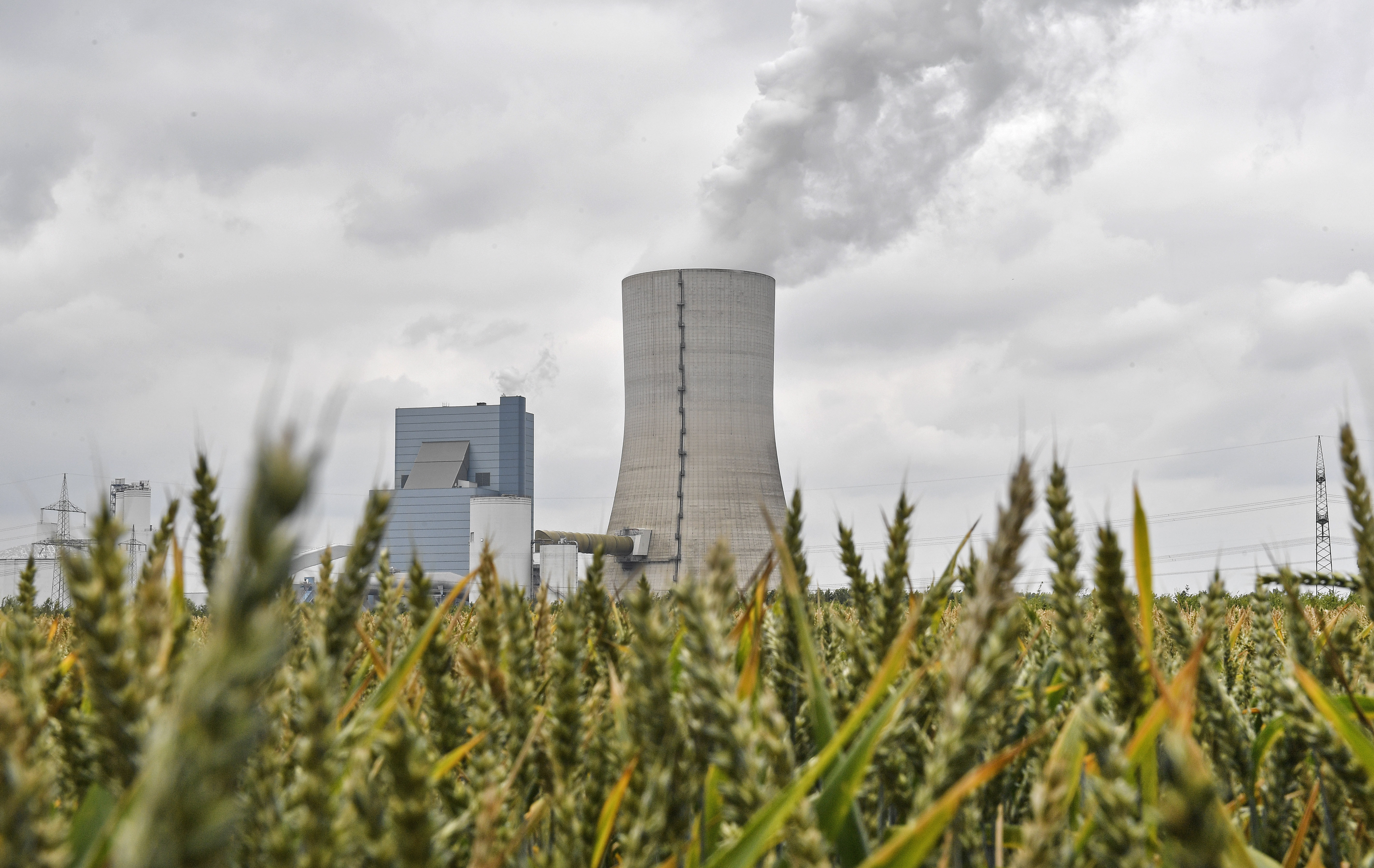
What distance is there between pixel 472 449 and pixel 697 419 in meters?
22.7

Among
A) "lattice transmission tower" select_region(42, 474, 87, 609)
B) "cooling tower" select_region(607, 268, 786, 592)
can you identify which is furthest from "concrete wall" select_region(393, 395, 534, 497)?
"cooling tower" select_region(607, 268, 786, 592)

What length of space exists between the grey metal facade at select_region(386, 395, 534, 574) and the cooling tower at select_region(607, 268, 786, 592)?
18.6 metres

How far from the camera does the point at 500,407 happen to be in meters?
44.2

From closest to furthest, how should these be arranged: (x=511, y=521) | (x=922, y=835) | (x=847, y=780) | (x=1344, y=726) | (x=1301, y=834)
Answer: (x=922, y=835) → (x=847, y=780) → (x=1344, y=726) → (x=1301, y=834) → (x=511, y=521)

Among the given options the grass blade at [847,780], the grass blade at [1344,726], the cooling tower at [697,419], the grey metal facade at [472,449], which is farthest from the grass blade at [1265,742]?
Answer: the grey metal facade at [472,449]

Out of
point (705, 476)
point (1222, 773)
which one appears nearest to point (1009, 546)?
point (1222, 773)

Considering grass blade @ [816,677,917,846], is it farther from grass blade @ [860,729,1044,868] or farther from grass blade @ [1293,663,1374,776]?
grass blade @ [1293,663,1374,776]


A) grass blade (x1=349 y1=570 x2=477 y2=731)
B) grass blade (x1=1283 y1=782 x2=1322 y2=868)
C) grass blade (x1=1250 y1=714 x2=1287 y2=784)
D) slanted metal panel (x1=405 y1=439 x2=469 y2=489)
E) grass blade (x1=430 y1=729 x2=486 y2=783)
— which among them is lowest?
grass blade (x1=1283 y1=782 x2=1322 y2=868)

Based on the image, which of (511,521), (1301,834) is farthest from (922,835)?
(511,521)

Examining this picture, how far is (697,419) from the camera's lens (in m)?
23.2

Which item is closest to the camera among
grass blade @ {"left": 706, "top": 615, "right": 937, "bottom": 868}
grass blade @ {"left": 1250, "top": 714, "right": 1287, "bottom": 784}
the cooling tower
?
grass blade @ {"left": 706, "top": 615, "right": 937, "bottom": 868}

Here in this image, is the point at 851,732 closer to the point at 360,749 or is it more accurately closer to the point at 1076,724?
the point at 1076,724

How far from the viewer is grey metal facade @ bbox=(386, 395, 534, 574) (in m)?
41.7

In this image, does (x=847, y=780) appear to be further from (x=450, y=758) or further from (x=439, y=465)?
(x=439, y=465)
